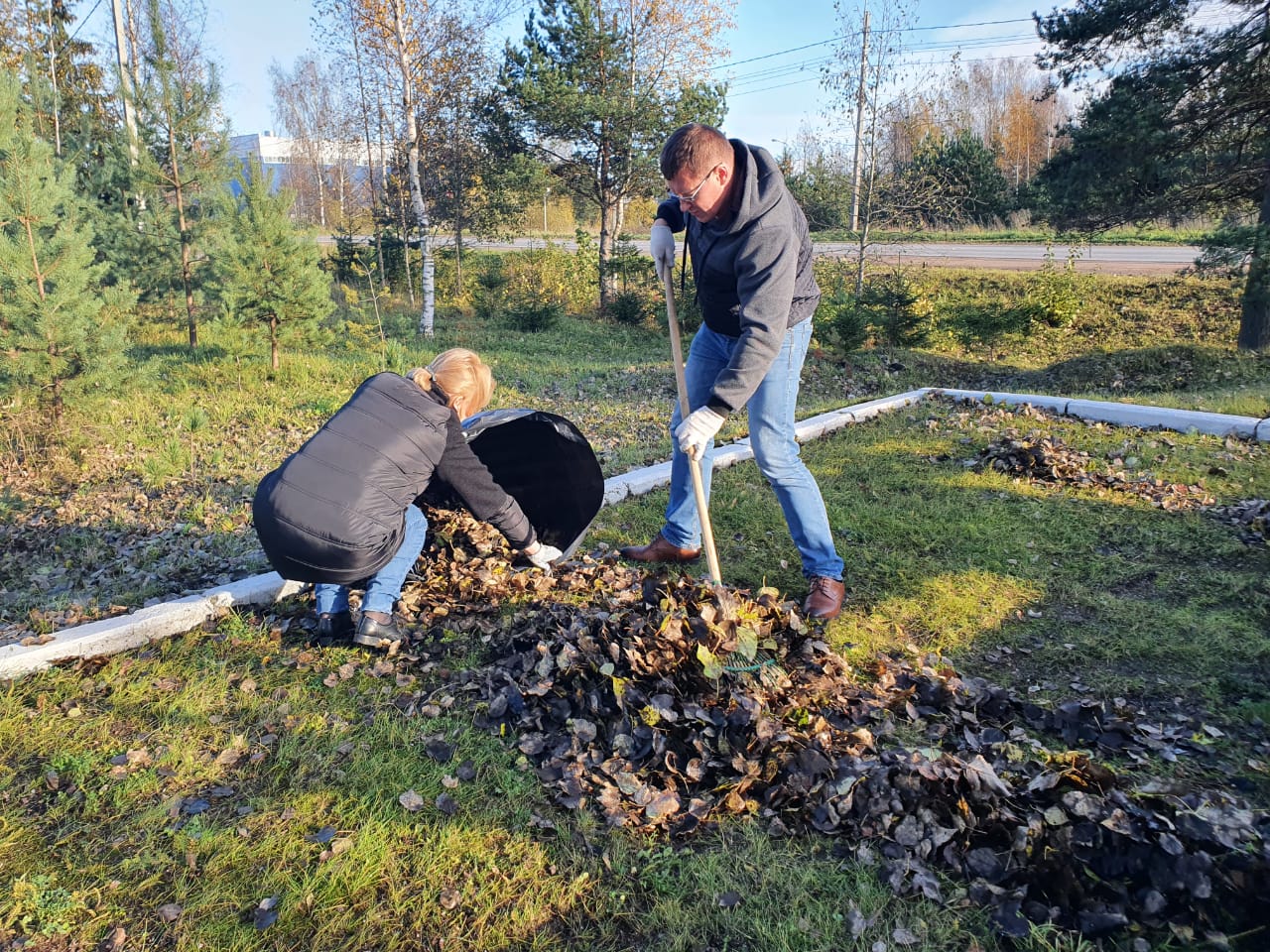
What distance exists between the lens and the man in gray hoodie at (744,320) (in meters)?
3.22

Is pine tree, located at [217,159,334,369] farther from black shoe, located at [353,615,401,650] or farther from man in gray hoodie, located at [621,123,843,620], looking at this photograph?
black shoe, located at [353,615,401,650]

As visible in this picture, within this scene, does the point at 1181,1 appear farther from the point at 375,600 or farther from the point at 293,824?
the point at 293,824

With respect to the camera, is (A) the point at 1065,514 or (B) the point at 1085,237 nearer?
(A) the point at 1065,514

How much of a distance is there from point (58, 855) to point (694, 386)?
302cm

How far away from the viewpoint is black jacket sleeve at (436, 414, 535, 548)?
338cm

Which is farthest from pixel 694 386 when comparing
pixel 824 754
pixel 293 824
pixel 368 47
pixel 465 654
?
pixel 368 47

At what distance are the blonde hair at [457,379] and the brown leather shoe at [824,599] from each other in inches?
67.6

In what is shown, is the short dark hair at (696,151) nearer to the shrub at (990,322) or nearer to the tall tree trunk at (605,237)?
the shrub at (990,322)

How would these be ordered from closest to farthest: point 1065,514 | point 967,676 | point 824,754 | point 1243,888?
1. point 1243,888
2. point 824,754
3. point 967,676
4. point 1065,514

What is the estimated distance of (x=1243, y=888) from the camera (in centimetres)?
190

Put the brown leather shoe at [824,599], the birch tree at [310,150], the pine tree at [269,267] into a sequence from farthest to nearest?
the birch tree at [310,150], the pine tree at [269,267], the brown leather shoe at [824,599]

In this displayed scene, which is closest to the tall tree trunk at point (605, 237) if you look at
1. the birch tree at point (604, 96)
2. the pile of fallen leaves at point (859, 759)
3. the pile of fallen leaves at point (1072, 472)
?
the birch tree at point (604, 96)

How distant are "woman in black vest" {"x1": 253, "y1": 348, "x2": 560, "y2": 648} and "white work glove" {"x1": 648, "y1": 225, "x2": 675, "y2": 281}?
3.49ft

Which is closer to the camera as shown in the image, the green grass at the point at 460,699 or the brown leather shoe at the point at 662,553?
the green grass at the point at 460,699
